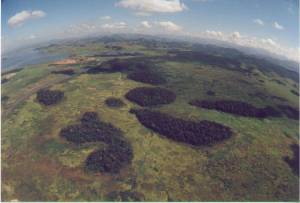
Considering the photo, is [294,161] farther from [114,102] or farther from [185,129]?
[114,102]

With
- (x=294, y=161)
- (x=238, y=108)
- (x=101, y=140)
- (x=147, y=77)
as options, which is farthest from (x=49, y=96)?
(x=294, y=161)

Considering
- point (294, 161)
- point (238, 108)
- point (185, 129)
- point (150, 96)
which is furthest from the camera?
point (150, 96)

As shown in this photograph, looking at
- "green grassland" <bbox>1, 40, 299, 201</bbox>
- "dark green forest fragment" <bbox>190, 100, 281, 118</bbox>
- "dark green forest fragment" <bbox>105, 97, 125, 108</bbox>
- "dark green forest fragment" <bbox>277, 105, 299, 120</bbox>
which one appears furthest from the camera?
"dark green forest fragment" <bbox>277, 105, 299, 120</bbox>

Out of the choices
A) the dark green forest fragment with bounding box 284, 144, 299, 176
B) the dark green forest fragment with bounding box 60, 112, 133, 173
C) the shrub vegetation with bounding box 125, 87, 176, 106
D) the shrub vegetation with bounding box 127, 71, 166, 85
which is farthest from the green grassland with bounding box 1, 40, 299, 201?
the shrub vegetation with bounding box 127, 71, 166, 85

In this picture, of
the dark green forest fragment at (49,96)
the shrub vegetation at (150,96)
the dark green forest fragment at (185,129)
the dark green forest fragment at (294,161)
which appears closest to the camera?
the dark green forest fragment at (294,161)

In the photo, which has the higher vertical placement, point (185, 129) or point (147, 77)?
point (147, 77)

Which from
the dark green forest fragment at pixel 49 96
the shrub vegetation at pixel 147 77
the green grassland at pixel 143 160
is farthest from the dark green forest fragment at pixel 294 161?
the dark green forest fragment at pixel 49 96

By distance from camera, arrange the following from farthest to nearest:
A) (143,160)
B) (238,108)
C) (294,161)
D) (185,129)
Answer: (238,108), (185,129), (294,161), (143,160)

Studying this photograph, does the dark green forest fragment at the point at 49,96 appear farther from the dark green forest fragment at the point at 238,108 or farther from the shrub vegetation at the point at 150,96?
the dark green forest fragment at the point at 238,108

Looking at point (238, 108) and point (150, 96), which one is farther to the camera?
point (150, 96)

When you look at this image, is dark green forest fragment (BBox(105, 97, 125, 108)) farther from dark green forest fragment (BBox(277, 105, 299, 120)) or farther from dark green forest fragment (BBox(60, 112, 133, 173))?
dark green forest fragment (BBox(277, 105, 299, 120))
